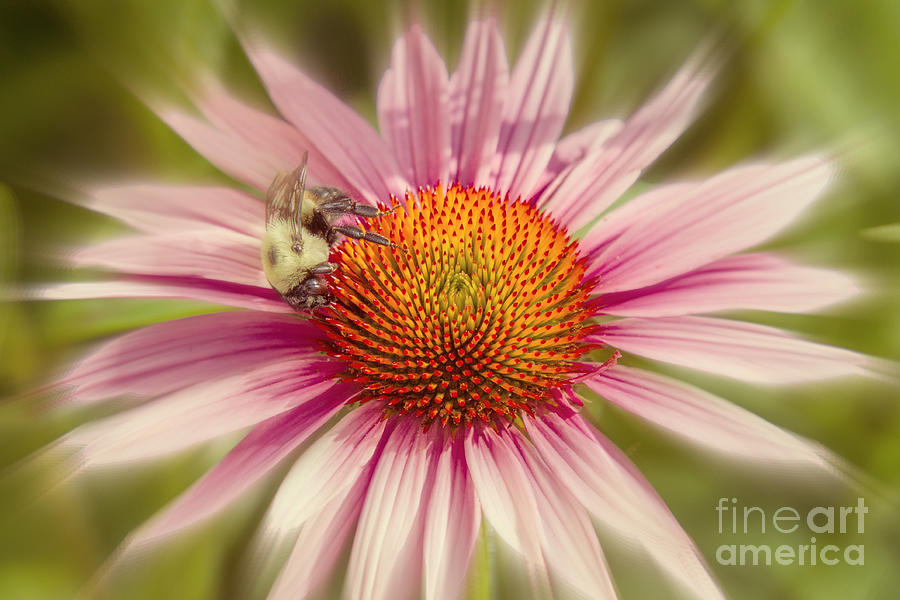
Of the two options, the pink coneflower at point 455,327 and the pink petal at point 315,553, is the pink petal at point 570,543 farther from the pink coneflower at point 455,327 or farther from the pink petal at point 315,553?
the pink petal at point 315,553

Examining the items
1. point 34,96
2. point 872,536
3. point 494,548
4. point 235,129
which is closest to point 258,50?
point 235,129

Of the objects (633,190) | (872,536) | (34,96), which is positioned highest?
(34,96)

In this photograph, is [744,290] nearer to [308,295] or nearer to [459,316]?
[459,316]

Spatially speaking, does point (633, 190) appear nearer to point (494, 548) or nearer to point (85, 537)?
point (494, 548)

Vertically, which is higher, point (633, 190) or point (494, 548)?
point (633, 190)

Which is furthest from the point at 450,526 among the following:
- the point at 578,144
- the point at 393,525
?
the point at 578,144

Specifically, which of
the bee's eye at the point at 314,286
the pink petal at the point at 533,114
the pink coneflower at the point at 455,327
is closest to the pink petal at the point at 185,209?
the pink coneflower at the point at 455,327

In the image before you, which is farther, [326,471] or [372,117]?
[372,117]
